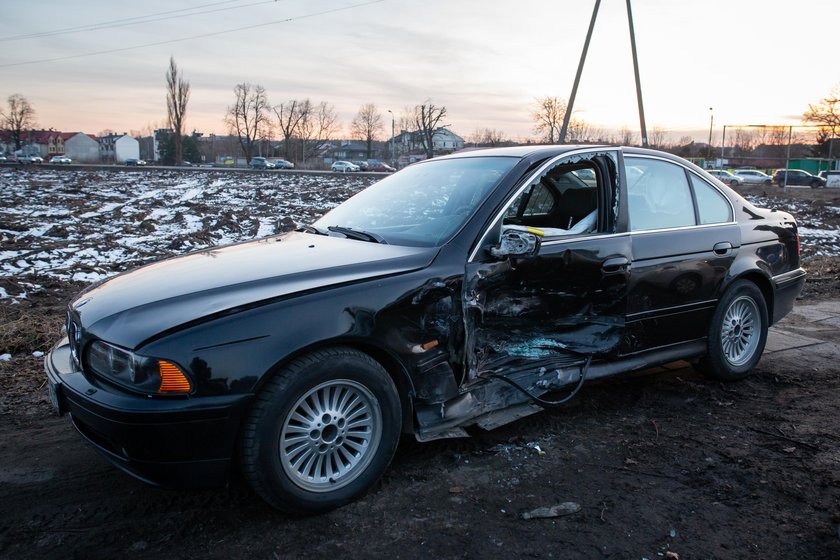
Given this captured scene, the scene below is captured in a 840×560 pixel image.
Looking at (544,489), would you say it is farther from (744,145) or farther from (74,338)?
(744,145)

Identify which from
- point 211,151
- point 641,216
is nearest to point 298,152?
point 211,151

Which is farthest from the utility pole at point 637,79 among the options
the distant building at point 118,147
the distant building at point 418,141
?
the distant building at point 118,147

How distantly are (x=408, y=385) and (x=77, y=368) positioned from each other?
5.19ft

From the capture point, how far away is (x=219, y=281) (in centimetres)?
291

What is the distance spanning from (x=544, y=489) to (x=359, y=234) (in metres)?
1.79

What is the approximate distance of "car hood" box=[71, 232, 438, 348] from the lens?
2.62 meters

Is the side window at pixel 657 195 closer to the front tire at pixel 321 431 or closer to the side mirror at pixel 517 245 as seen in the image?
the side mirror at pixel 517 245

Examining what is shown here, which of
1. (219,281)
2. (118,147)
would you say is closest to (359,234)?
(219,281)

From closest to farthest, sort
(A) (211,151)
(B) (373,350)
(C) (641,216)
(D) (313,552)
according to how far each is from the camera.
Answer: (D) (313,552)
(B) (373,350)
(C) (641,216)
(A) (211,151)

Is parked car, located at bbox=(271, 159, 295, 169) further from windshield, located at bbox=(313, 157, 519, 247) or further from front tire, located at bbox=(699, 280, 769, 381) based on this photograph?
front tire, located at bbox=(699, 280, 769, 381)

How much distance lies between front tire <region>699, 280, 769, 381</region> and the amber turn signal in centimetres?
368

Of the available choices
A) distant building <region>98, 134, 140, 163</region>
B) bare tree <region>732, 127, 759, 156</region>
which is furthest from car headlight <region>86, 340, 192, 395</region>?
distant building <region>98, 134, 140, 163</region>

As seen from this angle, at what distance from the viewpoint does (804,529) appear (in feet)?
8.98

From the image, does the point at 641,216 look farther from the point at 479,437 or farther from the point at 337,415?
the point at 337,415
